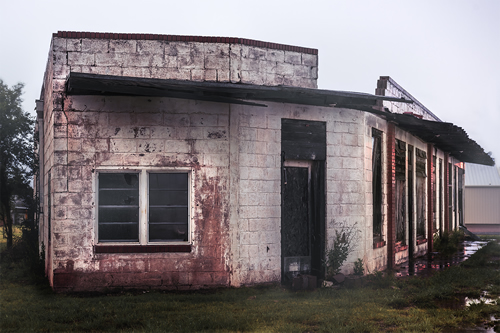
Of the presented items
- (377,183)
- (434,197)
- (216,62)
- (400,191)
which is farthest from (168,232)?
(434,197)

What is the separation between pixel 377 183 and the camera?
1292 centimetres

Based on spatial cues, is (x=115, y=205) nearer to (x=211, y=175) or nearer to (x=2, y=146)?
(x=211, y=175)

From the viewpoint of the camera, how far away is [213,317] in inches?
280

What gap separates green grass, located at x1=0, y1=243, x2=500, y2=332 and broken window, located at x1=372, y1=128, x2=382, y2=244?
2581 mm

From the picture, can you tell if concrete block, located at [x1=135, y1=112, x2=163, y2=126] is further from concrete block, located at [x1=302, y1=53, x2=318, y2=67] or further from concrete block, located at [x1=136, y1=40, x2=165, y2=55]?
concrete block, located at [x1=302, y1=53, x2=318, y2=67]

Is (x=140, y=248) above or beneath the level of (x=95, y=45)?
beneath

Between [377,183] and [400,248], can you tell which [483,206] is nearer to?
[400,248]

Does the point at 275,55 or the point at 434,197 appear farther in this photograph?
the point at 434,197

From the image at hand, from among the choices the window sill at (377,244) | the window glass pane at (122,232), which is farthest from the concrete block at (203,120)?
the window sill at (377,244)

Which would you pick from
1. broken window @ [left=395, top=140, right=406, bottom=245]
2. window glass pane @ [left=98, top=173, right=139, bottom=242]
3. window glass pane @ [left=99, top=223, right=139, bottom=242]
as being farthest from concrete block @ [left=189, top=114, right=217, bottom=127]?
broken window @ [left=395, top=140, right=406, bottom=245]

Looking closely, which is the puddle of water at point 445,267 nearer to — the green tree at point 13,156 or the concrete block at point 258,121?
the concrete block at point 258,121

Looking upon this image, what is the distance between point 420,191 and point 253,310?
37.7ft

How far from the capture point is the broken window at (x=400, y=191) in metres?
14.3

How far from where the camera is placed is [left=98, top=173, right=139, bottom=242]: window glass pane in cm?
963
